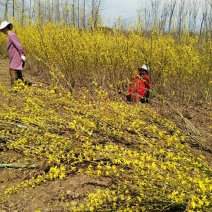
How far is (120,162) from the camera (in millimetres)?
1446

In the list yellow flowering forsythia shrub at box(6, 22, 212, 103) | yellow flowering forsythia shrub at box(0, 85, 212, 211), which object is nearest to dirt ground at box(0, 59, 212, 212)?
yellow flowering forsythia shrub at box(0, 85, 212, 211)

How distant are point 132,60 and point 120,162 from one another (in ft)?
11.7

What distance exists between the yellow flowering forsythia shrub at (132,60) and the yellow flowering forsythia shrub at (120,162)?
7.04ft

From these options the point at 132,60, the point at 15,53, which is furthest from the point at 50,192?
the point at 15,53

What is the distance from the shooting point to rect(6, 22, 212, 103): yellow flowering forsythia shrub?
4391mm

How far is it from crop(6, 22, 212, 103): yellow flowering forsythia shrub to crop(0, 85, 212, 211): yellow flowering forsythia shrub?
215cm

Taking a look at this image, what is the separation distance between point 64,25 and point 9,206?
13.4 feet

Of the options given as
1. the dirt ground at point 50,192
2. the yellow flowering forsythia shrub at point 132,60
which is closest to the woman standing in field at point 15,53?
the yellow flowering forsythia shrub at point 132,60

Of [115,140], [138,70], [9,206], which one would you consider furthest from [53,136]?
[138,70]

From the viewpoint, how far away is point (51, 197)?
6.82 feet

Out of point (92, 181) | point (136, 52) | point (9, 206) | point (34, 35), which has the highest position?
point (34, 35)

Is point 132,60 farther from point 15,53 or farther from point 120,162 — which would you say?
point 120,162

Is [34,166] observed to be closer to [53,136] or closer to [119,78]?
[53,136]

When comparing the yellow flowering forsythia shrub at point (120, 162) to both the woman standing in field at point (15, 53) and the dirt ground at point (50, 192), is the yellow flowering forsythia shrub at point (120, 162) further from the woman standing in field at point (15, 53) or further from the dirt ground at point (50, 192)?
the woman standing in field at point (15, 53)
